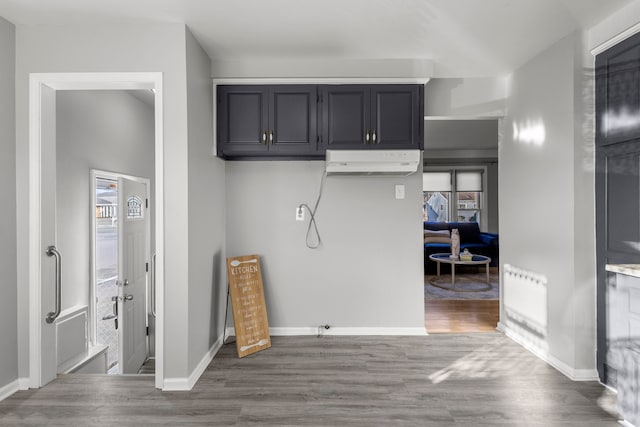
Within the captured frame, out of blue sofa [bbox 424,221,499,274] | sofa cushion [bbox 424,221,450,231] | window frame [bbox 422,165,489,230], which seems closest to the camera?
blue sofa [bbox 424,221,499,274]

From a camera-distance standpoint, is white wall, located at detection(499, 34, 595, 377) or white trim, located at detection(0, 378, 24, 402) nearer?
white trim, located at detection(0, 378, 24, 402)

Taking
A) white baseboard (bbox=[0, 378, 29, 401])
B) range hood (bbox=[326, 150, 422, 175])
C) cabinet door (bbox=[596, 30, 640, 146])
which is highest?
cabinet door (bbox=[596, 30, 640, 146])

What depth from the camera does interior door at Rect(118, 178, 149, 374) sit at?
3.50 meters

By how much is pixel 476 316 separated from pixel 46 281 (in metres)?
4.10

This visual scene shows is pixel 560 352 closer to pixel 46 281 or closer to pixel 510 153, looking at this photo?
pixel 510 153

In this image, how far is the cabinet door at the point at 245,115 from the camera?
3.12m

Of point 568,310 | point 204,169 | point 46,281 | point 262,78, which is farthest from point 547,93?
point 46,281

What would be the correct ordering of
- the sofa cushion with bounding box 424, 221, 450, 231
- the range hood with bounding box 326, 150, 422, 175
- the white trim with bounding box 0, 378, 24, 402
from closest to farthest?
the white trim with bounding box 0, 378, 24, 402
the range hood with bounding box 326, 150, 422, 175
the sofa cushion with bounding box 424, 221, 450, 231

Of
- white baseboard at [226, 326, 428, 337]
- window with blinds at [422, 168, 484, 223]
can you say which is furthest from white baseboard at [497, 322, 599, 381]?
window with blinds at [422, 168, 484, 223]

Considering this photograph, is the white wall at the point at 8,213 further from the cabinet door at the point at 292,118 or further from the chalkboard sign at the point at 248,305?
the cabinet door at the point at 292,118

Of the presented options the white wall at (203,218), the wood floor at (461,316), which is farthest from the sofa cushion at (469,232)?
the white wall at (203,218)

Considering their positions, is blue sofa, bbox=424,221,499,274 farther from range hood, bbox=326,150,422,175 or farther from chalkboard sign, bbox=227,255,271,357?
chalkboard sign, bbox=227,255,271,357

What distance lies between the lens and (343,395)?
2354 mm

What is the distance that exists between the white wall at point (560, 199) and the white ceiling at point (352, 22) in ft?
0.98
